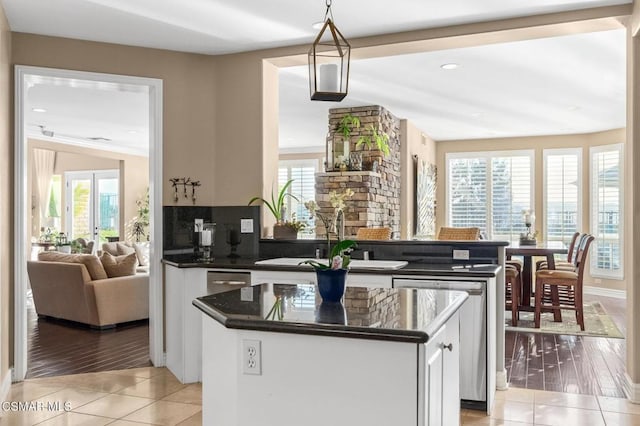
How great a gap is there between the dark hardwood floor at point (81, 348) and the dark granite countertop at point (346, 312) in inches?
103

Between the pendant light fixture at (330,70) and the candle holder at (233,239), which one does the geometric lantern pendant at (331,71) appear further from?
the candle holder at (233,239)

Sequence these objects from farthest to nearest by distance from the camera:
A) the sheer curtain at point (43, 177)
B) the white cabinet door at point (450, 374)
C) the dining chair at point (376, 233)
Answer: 1. the sheer curtain at point (43, 177)
2. the dining chair at point (376, 233)
3. the white cabinet door at point (450, 374)

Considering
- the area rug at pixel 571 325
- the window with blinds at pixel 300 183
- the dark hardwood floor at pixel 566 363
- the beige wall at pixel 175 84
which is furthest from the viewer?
the window with blinds at pixel 300 183

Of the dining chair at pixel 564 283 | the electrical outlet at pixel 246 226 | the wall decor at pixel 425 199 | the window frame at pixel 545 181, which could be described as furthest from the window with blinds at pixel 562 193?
the electrical outlet at pixel 246 226

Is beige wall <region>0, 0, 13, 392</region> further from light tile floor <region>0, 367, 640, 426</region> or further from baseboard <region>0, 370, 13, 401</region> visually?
light tile floor <region>0, 367, 640, 426</region>

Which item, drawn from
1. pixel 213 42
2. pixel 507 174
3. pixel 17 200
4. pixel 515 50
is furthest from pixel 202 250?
pixel 507 174

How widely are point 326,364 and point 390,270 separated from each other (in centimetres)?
188

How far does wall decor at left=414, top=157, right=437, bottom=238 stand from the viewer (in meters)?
8.14

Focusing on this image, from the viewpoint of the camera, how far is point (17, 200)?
409cm

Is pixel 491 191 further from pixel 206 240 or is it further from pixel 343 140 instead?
pixel 206 240

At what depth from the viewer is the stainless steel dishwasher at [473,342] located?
11.4ft

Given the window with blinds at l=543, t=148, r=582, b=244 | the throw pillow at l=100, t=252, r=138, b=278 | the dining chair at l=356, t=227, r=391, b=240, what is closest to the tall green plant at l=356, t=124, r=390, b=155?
the dining chair at l=356, t=227, r=391, b=240

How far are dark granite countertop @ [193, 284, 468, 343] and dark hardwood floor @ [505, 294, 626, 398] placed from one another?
2120 mm

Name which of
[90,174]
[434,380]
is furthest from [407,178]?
[90,174]
